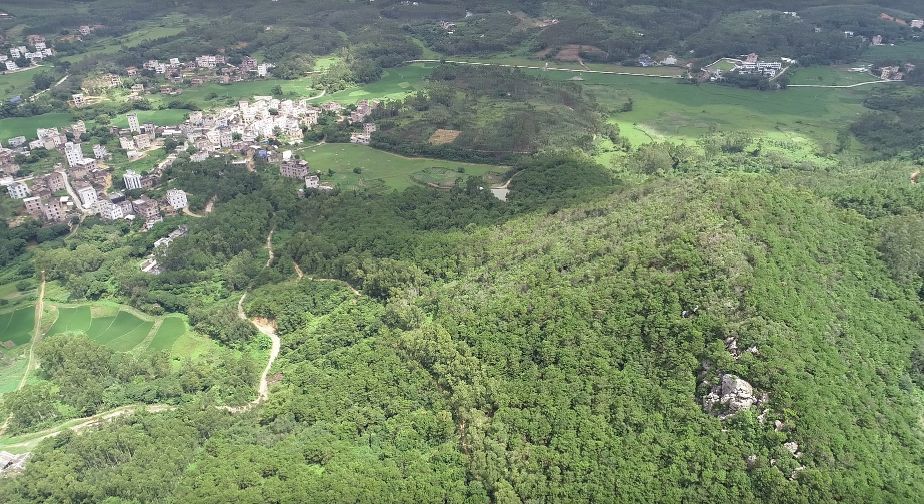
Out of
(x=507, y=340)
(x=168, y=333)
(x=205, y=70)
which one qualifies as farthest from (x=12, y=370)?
(x=205, y=70)

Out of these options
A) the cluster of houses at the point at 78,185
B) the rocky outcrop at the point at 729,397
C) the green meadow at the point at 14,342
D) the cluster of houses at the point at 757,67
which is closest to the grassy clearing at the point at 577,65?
the cluster of houses at the point at 757,67

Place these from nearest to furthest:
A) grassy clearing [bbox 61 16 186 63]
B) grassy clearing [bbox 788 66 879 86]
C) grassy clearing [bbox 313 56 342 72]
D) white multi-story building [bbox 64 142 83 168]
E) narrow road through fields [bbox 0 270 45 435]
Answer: narrow road through fields [bbox 0 270 45 435] < white multi-story building [bbox 64 142 83 168] < grassy clearing [bbox 788 66 879 86] < grassy clearing [bbox 313 56 342 72] < grassy clearing [bbox 61 16 186 63]

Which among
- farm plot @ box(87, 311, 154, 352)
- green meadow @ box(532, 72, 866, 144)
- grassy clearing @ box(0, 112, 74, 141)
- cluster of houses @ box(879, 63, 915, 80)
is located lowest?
farm plot @ box(87, 311, 154, 352)

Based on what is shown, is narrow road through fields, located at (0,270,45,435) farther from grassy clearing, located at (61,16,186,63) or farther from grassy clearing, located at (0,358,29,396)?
grassy clearing, located at (61,16,186,63)

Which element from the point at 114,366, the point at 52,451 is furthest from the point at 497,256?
the point at 52,451

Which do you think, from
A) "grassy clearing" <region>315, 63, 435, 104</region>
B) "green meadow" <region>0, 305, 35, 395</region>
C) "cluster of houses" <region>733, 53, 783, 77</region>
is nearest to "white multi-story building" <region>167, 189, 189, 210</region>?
"green meadow" <region>0, 305, 35, 395</region>

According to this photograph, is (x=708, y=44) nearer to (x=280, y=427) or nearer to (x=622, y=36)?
(x=622, y=36)
